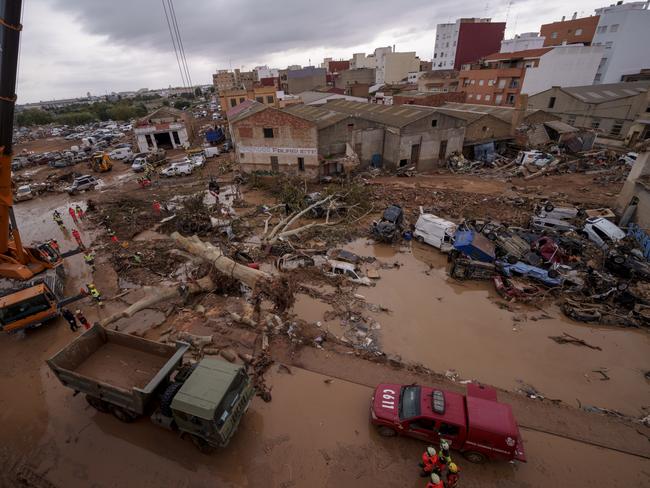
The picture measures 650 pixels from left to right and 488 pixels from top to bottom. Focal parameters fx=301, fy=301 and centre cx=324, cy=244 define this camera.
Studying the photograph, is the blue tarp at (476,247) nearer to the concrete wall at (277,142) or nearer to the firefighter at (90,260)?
the concrete wall at (277,142)

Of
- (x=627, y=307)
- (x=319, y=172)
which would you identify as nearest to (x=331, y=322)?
(x=627, y=307)

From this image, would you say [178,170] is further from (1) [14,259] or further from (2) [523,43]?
(2) [523,43]

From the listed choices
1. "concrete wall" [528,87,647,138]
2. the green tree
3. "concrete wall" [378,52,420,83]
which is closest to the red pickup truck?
"concrete wall" [528,87,647,138]

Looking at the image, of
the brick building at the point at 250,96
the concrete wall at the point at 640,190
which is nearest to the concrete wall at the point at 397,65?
the brick building at the point at 250,96

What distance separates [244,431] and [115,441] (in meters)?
3.29

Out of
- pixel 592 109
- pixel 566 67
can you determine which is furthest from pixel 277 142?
pixel 566 67

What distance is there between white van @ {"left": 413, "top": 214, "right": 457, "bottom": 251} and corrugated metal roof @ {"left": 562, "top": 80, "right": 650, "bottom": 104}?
109 ft

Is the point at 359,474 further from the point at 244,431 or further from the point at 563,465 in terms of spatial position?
the point at 563,465

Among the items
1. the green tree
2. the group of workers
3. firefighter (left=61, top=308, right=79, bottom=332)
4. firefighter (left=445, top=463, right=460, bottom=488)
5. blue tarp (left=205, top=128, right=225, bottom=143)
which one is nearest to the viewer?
firefighter (left=445, top=463, right=460, bottom=488)

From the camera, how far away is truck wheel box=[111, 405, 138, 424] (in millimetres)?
7902

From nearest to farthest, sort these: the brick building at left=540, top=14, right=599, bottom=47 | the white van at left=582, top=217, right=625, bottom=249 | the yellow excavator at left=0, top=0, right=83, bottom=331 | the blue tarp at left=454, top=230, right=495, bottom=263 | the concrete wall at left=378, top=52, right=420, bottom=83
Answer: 1. the yellow excavator at left=0, top=0, right=83, bottom=331
2. the blue tarp at left=454, top=230, right=495, bottom=263
3. the white van at left=582, top=217, right=625, bottom=249
4. the brick building at left=540, top=14, right=599, bottom=47
5. the concrete wall at left=378, top=52, right=420, bottom=83

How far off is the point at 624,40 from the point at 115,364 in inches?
2840

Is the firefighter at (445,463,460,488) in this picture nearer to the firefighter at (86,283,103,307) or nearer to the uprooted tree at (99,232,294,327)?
the uprooted tree at (99,232,294,327)

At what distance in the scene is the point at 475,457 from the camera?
280 inches
